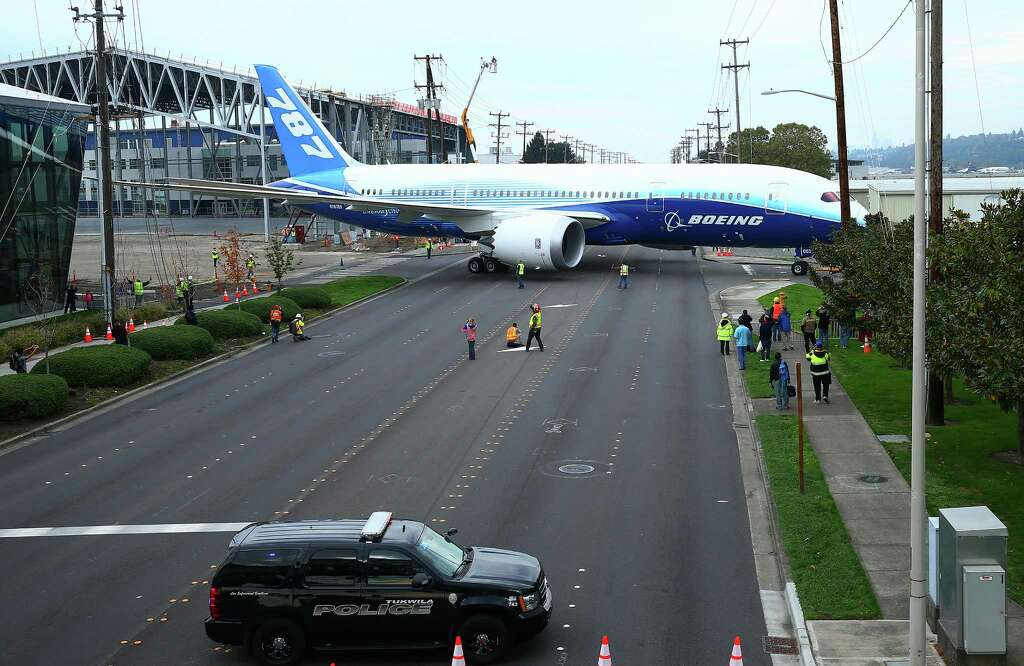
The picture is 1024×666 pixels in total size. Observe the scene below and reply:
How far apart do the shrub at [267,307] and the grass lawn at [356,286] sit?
520 centimetres

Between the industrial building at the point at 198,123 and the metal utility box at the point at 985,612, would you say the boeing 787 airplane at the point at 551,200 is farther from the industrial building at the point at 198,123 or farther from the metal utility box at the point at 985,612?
the metal utility box at the point at 985,612

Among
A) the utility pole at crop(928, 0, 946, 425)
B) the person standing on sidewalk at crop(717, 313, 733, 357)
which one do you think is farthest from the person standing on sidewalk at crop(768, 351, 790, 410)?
→ the person standing on sidewalk at crop(717, 313, 733, 357)

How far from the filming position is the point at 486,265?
58.9 metres

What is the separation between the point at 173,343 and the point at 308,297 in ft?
37.8

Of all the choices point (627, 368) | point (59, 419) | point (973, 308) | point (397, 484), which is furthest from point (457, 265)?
point (973, 308)

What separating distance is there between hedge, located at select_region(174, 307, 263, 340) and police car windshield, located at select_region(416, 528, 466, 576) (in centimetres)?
2652

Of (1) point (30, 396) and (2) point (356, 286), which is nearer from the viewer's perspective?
(1) point (30, 396)

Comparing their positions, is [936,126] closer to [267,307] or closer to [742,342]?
[742,342]

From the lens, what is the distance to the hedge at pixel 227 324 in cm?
3897

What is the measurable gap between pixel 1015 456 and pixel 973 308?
570cm

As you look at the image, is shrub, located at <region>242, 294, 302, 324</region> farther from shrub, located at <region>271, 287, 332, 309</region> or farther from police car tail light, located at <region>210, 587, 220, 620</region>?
police car tail light, located at <region>210, 587, 220, 620</region>

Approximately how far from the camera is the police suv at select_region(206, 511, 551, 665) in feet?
42.8

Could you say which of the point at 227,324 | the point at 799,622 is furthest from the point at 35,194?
the point at 799,622

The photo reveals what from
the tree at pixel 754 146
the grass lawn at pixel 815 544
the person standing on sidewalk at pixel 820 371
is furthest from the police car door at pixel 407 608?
the tree at pixel 754 146
